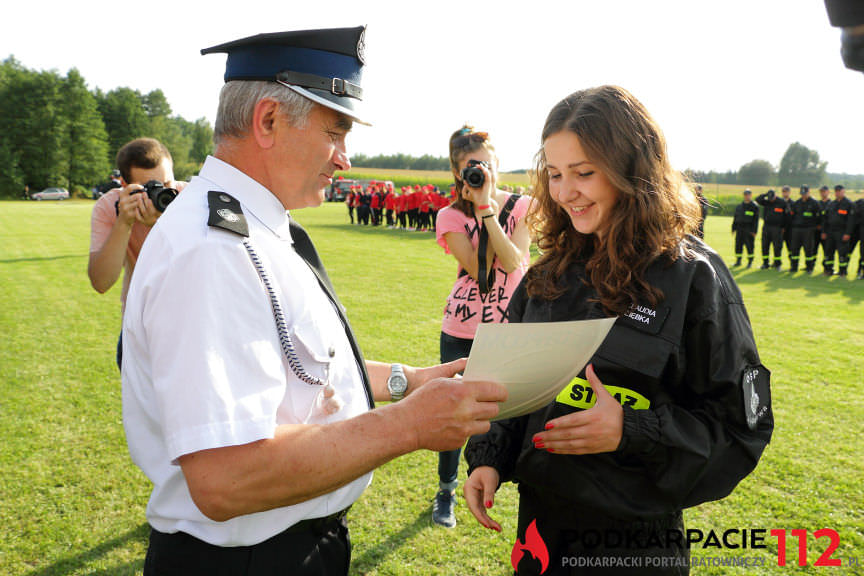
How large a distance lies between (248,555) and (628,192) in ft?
5.09

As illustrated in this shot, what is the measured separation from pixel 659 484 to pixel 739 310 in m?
0.58

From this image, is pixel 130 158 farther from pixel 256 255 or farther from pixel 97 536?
pixel 256 255

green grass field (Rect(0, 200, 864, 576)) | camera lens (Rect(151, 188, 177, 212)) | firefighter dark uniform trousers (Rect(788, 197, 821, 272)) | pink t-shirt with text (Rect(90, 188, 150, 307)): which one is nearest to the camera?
camera lens (Rect(151, 188, 177, 212))

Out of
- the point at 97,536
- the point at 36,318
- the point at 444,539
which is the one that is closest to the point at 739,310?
the point at 444,539

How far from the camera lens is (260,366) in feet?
3.83

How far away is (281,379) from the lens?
1.21 metres

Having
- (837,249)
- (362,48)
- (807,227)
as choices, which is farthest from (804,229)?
(362,48)

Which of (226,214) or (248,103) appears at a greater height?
(248,103)

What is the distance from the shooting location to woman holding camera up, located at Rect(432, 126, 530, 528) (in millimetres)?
3482

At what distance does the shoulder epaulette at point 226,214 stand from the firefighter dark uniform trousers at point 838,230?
60.8 ft

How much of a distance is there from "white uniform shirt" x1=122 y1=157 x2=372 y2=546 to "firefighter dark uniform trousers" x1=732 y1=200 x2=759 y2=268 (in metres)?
18.0

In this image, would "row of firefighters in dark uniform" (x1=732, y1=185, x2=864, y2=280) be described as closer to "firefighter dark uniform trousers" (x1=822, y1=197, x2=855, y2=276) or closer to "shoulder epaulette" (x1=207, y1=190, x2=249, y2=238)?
"firefighter dark uniform trousers" (x1=822, y1=197, x2=855, y2=276)

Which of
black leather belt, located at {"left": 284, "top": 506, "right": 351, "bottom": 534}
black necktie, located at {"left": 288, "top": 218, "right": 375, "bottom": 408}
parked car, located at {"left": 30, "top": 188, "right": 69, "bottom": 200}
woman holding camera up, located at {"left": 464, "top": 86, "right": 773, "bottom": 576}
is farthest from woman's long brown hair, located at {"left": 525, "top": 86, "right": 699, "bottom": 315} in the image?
parked car, located at {"left": 30, "top": 188, "right": 69, "bottom": 200}

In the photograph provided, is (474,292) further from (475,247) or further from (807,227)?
(807,227)
